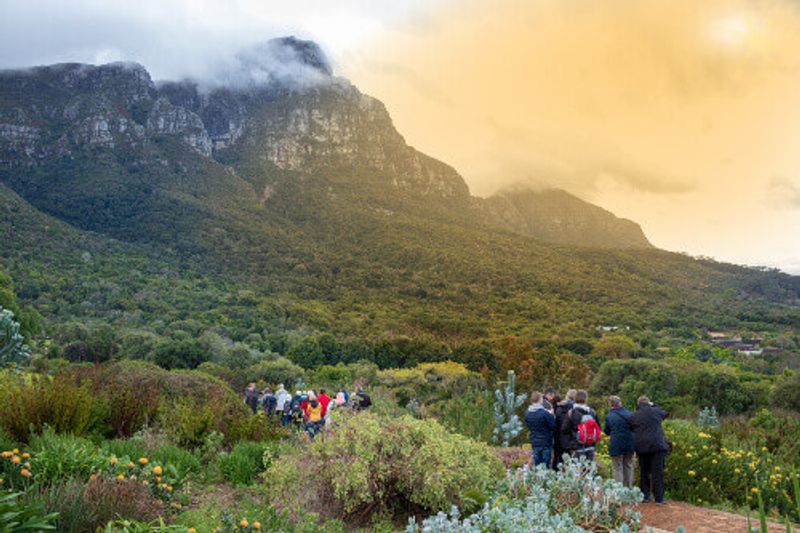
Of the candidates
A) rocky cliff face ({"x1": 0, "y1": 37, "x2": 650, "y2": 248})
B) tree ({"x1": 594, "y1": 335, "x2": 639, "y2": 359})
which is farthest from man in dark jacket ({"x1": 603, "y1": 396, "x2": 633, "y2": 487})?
rocky cliff face ({"x1": 0, "y1": 37, "x2": 650, "y2": 248})

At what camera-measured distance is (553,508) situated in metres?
6.29

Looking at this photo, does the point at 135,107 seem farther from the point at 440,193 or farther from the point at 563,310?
the point at 563,310

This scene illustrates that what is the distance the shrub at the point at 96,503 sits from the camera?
445 centimetres

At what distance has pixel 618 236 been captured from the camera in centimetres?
12769

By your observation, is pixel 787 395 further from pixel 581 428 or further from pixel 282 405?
pixel 581 428

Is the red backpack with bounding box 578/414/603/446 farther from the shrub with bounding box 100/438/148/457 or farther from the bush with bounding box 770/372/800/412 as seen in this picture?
the bush with bounding box 770/372/800/412

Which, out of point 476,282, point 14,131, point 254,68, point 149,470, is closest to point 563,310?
point 476,282

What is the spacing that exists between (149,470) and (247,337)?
155ft

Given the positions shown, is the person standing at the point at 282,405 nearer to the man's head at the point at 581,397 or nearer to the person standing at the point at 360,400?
the person standing at the point at 360,400

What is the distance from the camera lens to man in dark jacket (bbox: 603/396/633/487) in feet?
26.4

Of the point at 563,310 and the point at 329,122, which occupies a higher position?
the point at 329,122

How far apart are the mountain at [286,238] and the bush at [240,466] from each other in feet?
142

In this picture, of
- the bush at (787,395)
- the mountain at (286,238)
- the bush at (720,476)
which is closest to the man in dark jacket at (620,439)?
the bush at (720,476)

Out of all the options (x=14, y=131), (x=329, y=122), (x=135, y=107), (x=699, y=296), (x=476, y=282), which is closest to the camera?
(x=476, y=282)
